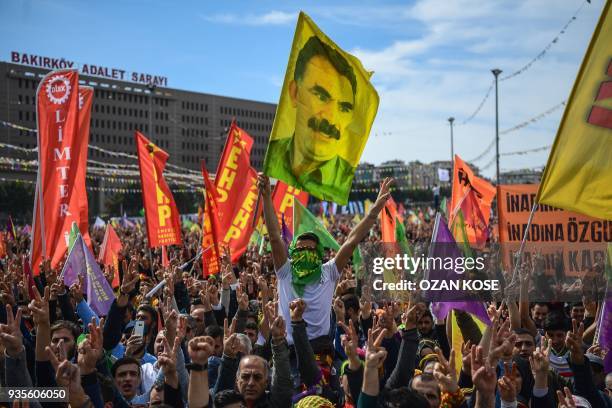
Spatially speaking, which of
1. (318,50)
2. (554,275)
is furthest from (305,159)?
(554,275)

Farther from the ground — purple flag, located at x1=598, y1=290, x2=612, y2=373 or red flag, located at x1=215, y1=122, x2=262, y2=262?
red flag, located at x1=215, y1=122, x2=262, y2=262

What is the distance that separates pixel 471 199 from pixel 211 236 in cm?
462

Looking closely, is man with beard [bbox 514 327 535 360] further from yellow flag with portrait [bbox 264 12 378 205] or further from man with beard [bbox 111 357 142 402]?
man with beard [bbox 111 357 142 402]

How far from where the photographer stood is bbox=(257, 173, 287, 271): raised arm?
4992 millimetres

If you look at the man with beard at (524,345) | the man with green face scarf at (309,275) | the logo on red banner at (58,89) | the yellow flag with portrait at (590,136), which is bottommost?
the man with beard at (524,345)

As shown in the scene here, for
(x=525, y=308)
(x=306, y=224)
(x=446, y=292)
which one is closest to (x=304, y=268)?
(x=446, y=292)

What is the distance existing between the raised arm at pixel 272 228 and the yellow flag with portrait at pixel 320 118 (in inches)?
21.2

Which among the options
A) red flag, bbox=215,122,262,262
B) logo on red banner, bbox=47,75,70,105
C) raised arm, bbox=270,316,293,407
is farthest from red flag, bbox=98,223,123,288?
raised arm, bbox=270,316,293,407

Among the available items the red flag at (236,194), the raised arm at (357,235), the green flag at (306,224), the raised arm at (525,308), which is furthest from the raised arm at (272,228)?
the red flag at (236,194)

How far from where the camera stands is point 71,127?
1007cm

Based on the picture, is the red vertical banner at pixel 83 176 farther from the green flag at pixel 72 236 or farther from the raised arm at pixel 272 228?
the raised arm at pixel 272 228

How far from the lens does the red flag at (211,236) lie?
1107cm

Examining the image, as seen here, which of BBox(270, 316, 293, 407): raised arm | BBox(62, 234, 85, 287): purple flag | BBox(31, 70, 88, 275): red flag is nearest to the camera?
BBox(270, 316, 293, 407): raised arm

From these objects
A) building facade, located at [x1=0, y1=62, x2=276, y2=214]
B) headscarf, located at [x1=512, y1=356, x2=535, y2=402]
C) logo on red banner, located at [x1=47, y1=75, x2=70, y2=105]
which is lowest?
headscarf, located at [x1=512, y1=356, x2=535, y2=402]
